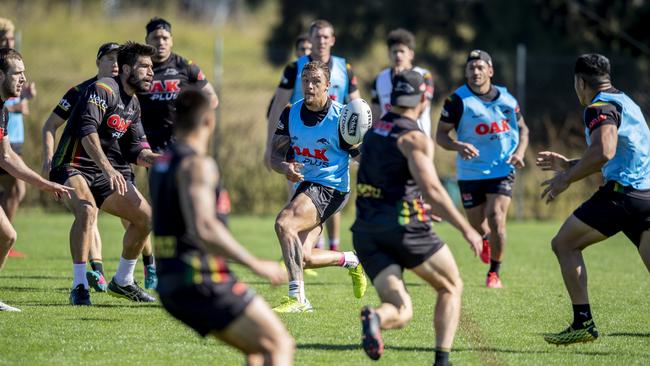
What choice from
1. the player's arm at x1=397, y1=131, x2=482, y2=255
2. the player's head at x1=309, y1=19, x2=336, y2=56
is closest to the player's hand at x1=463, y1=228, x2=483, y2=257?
the player's arm at x1=397, y1=131, x2=482, y2=255

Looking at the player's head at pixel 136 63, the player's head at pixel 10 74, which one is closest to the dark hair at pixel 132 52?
the player's head at pixel 136 63

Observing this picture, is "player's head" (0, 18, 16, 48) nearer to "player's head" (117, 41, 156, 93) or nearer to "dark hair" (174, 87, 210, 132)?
"player's head" (117, 41, 156, 93)

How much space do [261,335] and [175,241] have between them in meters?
0.66

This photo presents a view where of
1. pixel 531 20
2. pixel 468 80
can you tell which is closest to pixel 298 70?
pixel 468 80

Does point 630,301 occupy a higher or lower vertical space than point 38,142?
lower

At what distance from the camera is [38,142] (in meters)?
16.9

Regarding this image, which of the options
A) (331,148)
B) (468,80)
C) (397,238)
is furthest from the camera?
(468,80)

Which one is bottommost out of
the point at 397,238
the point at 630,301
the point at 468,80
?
the point at 630,301

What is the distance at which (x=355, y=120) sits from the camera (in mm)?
8156

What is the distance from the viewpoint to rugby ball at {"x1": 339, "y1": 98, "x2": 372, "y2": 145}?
815cm

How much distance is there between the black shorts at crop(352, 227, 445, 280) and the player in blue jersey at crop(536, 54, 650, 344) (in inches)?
58.6

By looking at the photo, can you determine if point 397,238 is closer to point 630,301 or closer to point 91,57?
point 630,301

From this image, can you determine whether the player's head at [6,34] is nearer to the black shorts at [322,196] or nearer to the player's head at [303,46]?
the player's head at [303,46]

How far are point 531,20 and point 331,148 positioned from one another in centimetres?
1336
